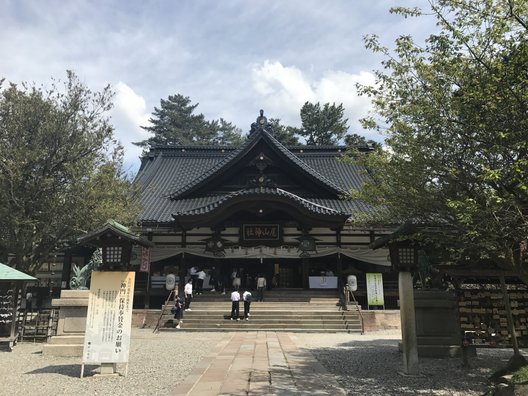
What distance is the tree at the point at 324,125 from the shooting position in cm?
4969

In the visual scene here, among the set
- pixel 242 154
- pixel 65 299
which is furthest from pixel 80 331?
pixel 242 154

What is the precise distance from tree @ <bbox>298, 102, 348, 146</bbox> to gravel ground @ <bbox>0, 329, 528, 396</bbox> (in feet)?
130

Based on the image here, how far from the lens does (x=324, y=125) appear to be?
4988 centimetres

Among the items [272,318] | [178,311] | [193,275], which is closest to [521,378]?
[272,318]

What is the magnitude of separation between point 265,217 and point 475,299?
1283cm

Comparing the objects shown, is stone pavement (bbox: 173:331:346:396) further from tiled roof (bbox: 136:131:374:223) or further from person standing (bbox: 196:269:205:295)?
person standing (bbox: 196:269:205:295)

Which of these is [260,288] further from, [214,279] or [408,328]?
[408,328]

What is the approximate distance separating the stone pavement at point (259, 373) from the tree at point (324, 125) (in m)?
40.6

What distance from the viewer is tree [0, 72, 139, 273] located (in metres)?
12.3

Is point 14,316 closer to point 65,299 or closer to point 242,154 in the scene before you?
point 65,299

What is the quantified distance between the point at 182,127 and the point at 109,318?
54.4 meters

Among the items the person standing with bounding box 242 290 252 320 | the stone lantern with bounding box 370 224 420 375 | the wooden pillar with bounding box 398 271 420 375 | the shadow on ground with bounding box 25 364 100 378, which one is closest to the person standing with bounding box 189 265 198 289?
the person standing with bounding box 242 290 252 320

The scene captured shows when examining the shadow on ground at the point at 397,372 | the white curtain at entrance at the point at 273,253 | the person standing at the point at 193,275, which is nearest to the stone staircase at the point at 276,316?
the person standing at the point at 193,275

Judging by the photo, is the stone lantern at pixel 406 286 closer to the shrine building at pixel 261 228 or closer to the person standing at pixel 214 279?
the shrine building at pixel 261 228
